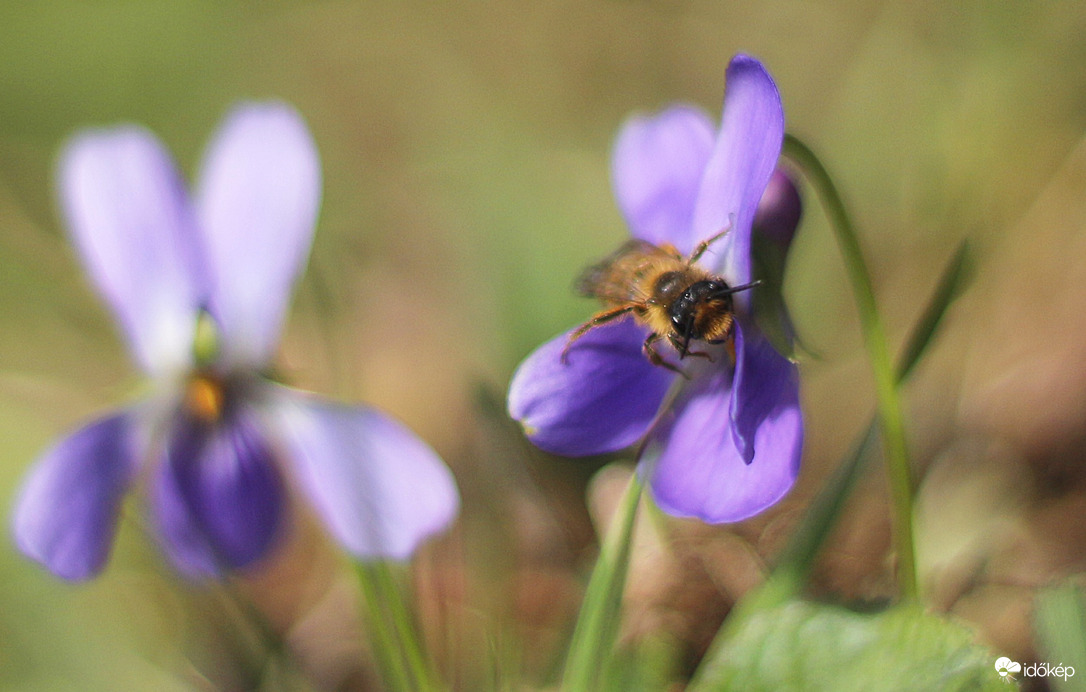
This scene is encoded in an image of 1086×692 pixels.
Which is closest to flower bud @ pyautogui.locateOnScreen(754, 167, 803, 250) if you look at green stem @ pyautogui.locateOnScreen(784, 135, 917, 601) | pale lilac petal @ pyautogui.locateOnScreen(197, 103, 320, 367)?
green stem @ pyautogui.locateOnScreen(784, 135, 917, 601)

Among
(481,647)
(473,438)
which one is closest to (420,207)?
(473,438)

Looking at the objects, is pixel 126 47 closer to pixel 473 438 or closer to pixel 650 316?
pixel 473 438

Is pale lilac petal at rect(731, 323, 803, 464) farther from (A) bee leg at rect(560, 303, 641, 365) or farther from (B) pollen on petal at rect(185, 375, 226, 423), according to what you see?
(B) pollen on petal at rect(185, 375, 226, 423)

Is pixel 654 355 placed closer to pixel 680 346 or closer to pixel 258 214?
pixel 680 346

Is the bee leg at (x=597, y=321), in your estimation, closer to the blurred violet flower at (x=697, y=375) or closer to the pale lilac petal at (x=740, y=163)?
the blurred violet flower at (x=697, y=375)

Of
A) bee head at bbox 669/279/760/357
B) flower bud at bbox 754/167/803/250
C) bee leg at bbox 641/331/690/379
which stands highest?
flower bud at bbox 754/167/803/250

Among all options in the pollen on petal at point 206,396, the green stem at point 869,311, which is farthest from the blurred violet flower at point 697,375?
the pollen on petal at point 206,396
